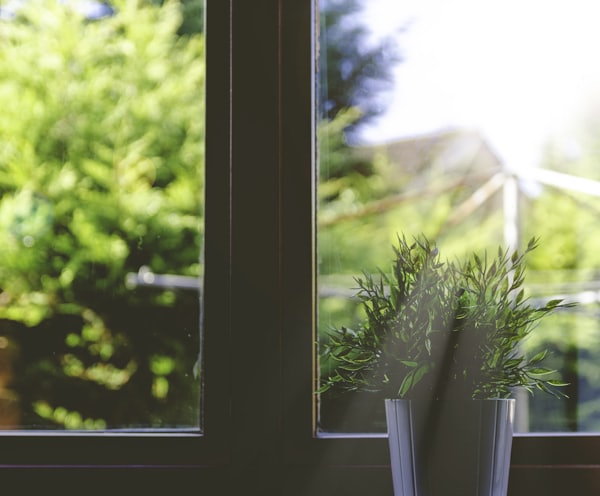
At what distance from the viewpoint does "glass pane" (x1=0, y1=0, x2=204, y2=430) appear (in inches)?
50.4

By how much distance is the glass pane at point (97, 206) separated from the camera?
1.28 meters

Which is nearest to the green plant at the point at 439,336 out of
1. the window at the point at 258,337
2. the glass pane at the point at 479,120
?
the window at the point at 258,337

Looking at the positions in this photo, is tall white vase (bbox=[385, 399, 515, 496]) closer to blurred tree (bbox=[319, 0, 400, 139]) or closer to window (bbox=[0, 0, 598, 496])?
window (bbox=[0, 0, 598, 496])

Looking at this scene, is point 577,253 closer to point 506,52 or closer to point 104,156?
point 506,52

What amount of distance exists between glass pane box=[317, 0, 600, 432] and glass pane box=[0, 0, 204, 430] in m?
0.28

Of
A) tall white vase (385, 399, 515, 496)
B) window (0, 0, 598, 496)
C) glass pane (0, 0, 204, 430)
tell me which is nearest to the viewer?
tall white vase (385, 399, 515, 496)

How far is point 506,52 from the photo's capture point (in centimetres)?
131

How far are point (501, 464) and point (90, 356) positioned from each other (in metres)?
0.78

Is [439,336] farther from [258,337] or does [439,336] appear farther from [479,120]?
[479,120]

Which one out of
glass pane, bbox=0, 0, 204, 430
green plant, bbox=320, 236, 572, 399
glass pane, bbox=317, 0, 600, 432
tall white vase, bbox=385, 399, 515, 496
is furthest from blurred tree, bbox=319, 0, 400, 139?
tall white vase, bbox=385, 399, 515, 496

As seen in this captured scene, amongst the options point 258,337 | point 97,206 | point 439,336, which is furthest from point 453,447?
point 97,206

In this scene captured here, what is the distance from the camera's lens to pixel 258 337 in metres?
1.14

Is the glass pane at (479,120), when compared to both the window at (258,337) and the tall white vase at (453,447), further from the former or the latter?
the tall white vase at (453,447)

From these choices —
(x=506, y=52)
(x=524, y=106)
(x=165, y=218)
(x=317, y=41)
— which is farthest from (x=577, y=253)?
(x=165, y=218)
